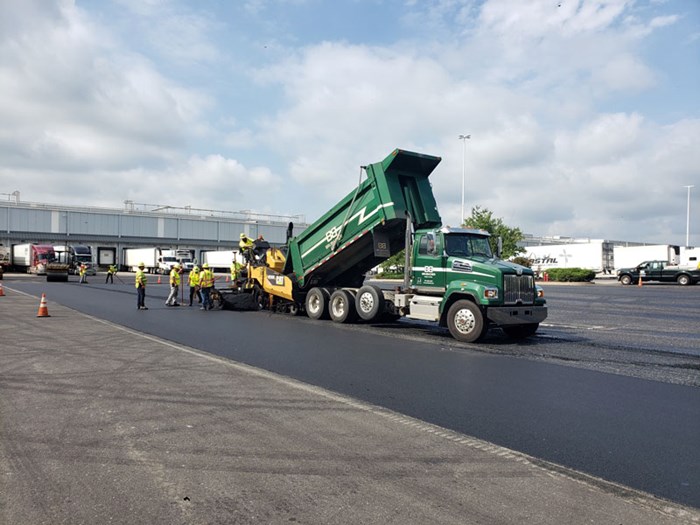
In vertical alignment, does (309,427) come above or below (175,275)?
below

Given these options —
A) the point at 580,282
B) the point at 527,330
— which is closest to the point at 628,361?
the point at 527,330

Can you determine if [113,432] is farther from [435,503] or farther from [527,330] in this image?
[527,330]

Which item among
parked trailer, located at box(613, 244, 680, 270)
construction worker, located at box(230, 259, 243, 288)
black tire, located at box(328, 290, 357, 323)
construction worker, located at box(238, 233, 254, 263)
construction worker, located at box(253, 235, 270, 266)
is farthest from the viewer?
parked trailer, located at box(613, 244, 680, 270)

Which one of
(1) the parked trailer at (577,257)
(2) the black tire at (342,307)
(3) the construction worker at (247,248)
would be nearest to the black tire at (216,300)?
(3) the construction worker at (247,248)

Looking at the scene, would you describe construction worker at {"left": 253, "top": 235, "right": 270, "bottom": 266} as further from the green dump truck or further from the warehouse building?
the warehouse building

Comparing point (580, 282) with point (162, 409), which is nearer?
point (162, 409)

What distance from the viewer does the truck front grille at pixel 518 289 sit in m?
11.4

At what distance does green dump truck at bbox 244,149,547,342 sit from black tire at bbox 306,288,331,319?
3 centimetres

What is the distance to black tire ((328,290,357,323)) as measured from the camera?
570 inches

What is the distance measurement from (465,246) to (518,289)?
1.52 metres

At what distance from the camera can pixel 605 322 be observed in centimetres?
1559

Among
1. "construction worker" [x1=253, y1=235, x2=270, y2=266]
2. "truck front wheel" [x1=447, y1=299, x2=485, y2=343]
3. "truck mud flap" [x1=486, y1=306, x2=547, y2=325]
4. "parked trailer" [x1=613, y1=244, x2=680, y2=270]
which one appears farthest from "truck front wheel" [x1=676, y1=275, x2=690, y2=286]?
"truck front wheel" [x1=447, y1=299, x2=485, y2=343]

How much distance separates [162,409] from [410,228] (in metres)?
8.13

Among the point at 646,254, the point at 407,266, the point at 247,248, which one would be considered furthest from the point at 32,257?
the point at 646,254
